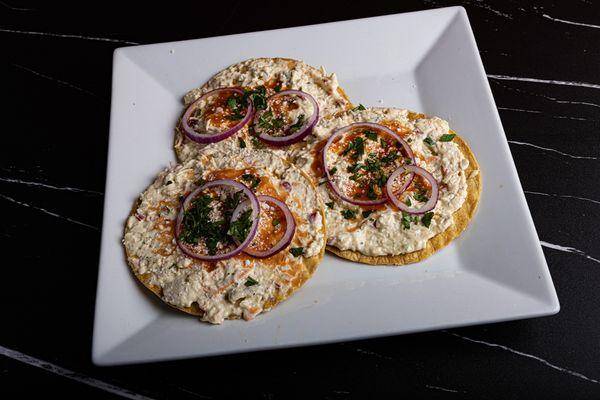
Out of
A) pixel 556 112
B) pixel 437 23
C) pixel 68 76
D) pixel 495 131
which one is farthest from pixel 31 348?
pixel 556 112

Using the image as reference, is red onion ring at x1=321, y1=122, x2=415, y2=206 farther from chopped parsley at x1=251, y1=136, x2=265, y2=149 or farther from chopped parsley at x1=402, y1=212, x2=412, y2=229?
chopped parsley at x1=251, y1=136, x2=265, y2=149

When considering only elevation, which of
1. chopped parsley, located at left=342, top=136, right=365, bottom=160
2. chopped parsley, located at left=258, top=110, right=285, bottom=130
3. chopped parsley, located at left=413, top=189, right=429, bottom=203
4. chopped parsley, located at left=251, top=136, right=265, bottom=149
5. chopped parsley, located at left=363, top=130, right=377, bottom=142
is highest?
chopped parsley, located at left=258, top=110, right=285, bottom=130

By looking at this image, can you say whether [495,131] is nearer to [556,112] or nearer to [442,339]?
[556,112]

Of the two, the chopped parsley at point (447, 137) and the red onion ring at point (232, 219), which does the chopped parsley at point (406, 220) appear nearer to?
the chopped parsley at point (447, 137)

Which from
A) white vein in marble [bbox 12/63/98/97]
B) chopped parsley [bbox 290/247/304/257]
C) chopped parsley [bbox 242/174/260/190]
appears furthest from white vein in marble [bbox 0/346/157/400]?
white vein in marble [bbox 12/63/98/97]

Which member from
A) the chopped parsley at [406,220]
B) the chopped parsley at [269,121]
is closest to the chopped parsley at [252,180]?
the chopped parsley at [269,121]
